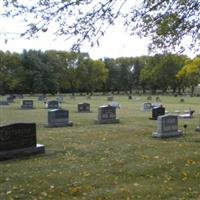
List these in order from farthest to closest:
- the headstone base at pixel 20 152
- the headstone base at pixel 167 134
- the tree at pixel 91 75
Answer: the tree at pixel 91 75, the headstone base at pixel 167 134, the headstone base at pixel 20 152

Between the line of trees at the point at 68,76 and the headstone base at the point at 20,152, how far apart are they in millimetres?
78776

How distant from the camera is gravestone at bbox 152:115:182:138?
58.8 ft

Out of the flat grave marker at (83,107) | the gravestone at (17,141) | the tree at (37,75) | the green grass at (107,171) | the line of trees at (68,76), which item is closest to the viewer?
the green grass at (107,171)

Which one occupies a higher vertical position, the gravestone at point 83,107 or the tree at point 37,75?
the tree at point 37,75

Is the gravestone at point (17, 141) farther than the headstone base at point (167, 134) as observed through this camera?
No

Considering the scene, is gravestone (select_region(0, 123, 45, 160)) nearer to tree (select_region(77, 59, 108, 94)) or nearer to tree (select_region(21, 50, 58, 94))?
tree (select_region(21, 50, 58, 94))

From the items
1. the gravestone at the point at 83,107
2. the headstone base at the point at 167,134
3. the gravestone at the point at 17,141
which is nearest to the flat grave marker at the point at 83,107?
the gravestone at the point at 83,107

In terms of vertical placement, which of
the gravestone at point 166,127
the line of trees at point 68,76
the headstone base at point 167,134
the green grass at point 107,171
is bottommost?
the green grass at point 107,171

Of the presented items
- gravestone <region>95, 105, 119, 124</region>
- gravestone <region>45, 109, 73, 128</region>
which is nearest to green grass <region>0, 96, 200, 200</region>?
gravestone <region>45, 109, 73, 128</region>

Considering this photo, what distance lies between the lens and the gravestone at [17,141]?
1316 centimetres

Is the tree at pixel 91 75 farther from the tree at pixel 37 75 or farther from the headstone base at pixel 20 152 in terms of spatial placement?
the headstone base at pixel 20 152

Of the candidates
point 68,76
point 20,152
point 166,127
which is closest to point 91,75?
point 68,76

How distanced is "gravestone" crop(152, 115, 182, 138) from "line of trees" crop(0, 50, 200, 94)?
73.7 meters

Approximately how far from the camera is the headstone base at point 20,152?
42.5 ft
